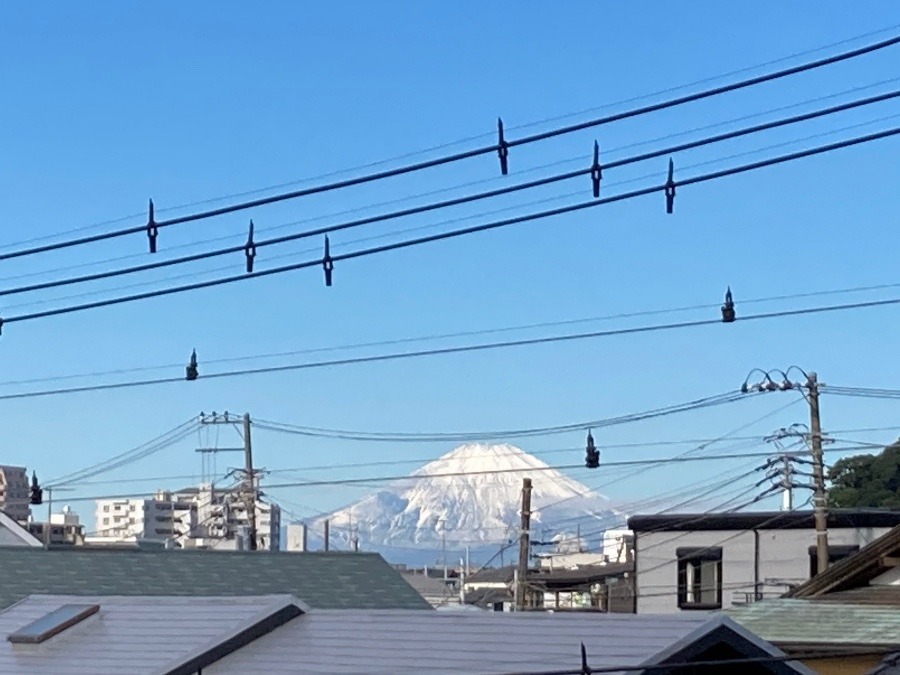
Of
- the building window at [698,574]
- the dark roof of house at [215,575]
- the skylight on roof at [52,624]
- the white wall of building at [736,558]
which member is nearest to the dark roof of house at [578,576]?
the white wall of building at [736,558]

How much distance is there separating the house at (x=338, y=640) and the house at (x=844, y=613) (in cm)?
483

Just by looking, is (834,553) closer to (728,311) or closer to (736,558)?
(736,558)

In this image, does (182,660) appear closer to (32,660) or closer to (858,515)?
(32,660)

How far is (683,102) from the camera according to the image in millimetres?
13828

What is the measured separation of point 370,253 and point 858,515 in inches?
1225

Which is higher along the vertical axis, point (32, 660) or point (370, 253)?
point (370, 253)

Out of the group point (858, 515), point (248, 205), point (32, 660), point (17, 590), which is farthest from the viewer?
point (858, 515)

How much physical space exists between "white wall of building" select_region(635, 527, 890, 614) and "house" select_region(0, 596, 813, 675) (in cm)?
2688

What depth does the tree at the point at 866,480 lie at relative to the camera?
89625 mm

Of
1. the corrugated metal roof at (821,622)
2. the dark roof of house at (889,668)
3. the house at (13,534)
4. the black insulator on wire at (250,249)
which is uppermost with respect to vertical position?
the black insulator on wire at (250,249)

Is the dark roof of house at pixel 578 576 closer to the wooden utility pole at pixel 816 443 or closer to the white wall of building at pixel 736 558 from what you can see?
the white wall of building at pixel 736 558

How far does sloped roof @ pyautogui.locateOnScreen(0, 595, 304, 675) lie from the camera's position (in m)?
17.3

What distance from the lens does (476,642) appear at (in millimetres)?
16219

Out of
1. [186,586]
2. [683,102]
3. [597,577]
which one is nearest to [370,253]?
[683,102]
